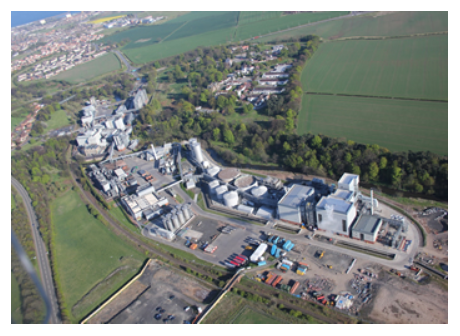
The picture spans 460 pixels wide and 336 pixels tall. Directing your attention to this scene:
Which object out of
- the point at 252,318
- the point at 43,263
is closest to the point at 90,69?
the point at 43,263

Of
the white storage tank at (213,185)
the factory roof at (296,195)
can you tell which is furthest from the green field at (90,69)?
the factory roof at (296,195)

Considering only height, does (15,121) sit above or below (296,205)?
above

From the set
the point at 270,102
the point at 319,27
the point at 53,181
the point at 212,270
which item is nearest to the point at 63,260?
the point at 212,270

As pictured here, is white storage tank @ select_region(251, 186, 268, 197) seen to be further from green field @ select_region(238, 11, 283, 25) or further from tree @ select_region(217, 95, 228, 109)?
green field @ select_region(238, 11, 283, 25)

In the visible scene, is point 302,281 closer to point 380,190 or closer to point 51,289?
point 380,190

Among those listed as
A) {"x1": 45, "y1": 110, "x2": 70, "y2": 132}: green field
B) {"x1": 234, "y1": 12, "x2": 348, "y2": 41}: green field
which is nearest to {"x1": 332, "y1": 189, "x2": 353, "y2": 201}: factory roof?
{"x1": 45, "y1": 110, "x2": 70, "y2": 132}: green field

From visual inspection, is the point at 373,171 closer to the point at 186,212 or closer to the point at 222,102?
the point at 186,212
